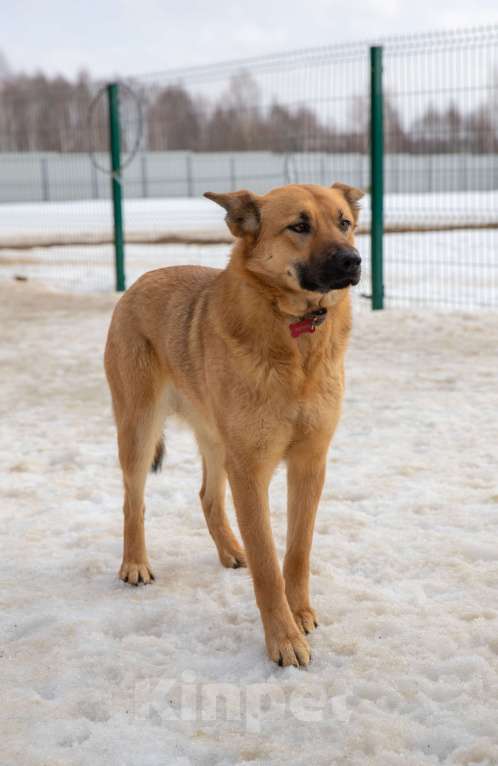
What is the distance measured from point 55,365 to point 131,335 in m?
4.29

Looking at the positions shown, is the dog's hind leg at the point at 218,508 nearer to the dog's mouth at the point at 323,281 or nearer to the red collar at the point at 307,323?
the red collar at the point at 307,323

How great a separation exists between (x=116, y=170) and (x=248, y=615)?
358 inches

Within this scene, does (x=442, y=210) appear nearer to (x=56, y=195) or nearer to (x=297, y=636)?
(x=297, y=636)

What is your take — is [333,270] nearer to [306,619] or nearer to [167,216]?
[306,619]

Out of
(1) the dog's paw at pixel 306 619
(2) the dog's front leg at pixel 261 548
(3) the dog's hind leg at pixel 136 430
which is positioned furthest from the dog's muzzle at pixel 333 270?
(1) the dog's paw at pixel 306 619

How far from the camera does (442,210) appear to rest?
10281mm

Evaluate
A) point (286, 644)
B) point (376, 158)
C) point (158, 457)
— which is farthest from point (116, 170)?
point (286, 644)

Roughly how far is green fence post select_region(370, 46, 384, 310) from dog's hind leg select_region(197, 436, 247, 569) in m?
5.92

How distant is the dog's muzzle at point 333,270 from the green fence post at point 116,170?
8.75m

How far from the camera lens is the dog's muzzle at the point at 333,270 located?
2658 millimetres

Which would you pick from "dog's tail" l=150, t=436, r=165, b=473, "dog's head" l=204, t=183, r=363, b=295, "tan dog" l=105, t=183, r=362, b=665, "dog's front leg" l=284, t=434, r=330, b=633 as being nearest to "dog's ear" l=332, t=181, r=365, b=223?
"tan dog" l=105, t=183, r=362, b=665

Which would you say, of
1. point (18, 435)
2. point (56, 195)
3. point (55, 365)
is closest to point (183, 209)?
point (56, 195)

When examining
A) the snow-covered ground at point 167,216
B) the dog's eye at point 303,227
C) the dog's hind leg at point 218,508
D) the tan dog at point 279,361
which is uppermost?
the snow-covered ground at point 167,216

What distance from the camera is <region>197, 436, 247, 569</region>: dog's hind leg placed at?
11.6 feet
